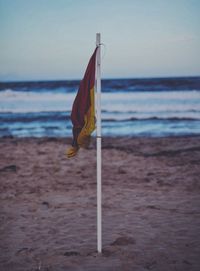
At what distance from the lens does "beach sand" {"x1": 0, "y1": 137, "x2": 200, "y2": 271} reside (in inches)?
178

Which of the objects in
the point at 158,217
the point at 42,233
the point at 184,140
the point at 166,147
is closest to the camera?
the point at 42,233

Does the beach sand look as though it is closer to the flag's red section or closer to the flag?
the flag

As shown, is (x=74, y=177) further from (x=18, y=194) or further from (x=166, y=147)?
(x=166, y=147)

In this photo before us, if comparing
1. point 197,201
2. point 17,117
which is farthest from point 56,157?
point 17,117

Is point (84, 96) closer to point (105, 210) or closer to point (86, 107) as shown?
point (86, 107)

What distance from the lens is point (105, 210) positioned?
621cm

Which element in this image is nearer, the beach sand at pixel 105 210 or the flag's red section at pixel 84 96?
the flag's red section at pixel 84 96

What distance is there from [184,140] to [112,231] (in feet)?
25.2

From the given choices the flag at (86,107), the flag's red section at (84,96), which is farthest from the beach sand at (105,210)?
the flag's red section at (84,96)

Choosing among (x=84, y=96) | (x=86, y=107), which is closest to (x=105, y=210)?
(x=86, y=107)

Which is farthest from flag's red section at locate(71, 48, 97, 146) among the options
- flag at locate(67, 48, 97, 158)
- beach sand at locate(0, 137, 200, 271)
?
beach sand at locate(0, 137, 200, 271)

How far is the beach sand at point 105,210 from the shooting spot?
451 centimetres

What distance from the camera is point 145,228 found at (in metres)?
5.41

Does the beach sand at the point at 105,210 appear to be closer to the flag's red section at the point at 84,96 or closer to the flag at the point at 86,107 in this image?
the flag at the point at 86,107
